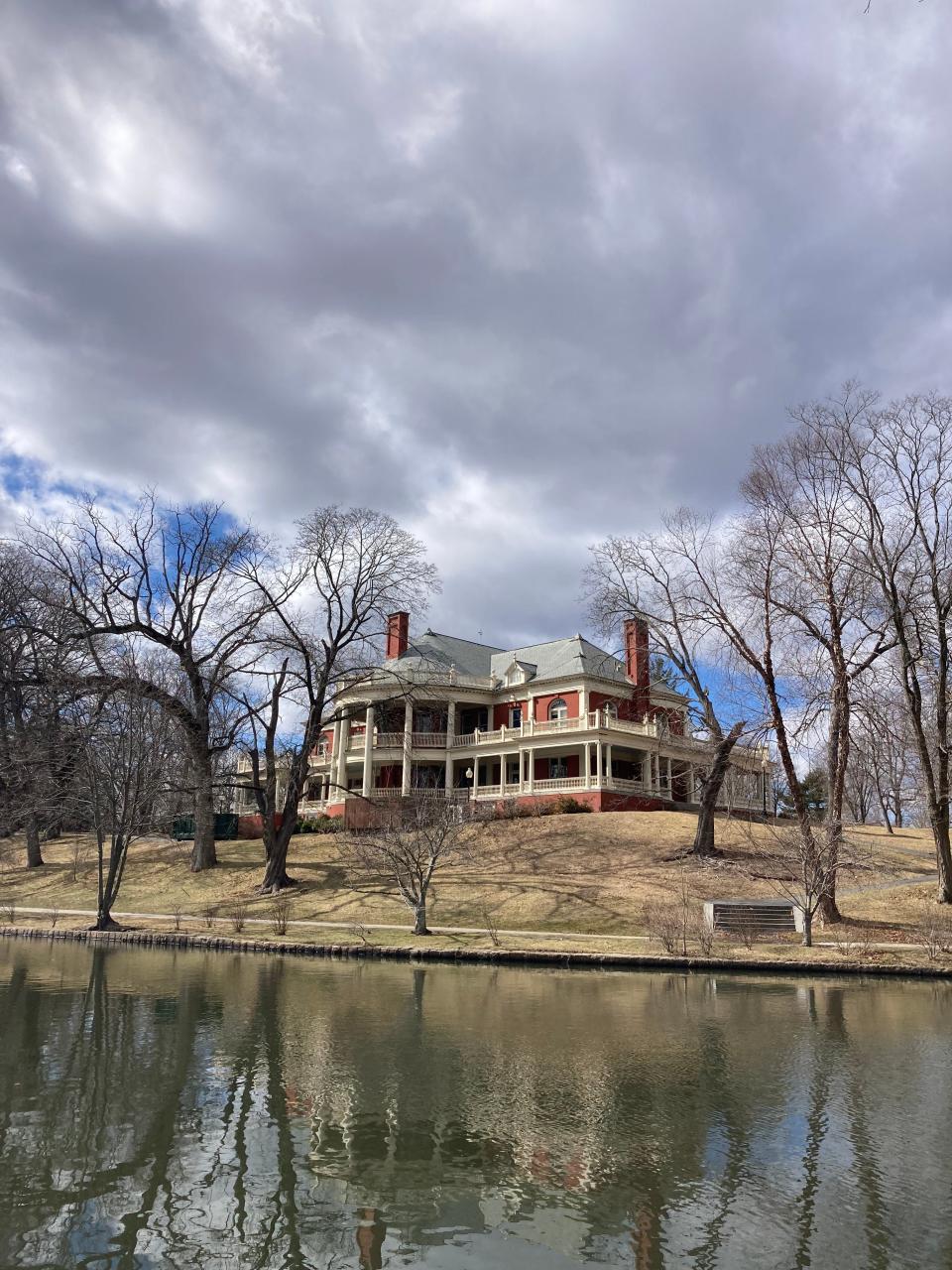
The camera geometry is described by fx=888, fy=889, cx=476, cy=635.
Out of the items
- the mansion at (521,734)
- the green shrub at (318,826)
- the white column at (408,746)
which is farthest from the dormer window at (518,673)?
the green shrub at (318,826)

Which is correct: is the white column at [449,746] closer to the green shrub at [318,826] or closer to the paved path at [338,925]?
the green shrub at [318,826]

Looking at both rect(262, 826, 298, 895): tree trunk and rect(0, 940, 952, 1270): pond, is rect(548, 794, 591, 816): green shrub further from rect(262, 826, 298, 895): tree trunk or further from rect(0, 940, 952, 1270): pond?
rect(0, 940, 952, 1270): pond

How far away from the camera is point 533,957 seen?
19.7 metres

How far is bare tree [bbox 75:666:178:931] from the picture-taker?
2628 centimetres

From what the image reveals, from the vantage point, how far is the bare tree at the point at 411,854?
23453mm

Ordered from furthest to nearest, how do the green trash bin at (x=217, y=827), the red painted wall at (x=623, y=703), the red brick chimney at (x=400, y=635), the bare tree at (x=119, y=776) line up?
the red brick chimney at (x=400, y=635)
the red painted wall at (x=623, y=703)
the green trash bin at (x=217, y=827)
the bare tree at (x=119, y=776)

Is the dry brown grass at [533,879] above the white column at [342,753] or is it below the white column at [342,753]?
below

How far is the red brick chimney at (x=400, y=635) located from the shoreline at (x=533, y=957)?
99.0 feet

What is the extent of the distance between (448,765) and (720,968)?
29.0 metres

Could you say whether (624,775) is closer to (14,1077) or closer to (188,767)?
(188,767)

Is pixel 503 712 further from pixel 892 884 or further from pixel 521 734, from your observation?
pixel 892 884

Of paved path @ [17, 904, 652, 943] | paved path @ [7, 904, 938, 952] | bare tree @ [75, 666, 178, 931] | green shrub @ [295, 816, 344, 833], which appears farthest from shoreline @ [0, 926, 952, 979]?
green shrub @ [295, 816, 344, 833]

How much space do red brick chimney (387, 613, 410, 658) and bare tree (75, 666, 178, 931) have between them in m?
20.9

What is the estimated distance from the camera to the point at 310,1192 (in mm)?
6559
